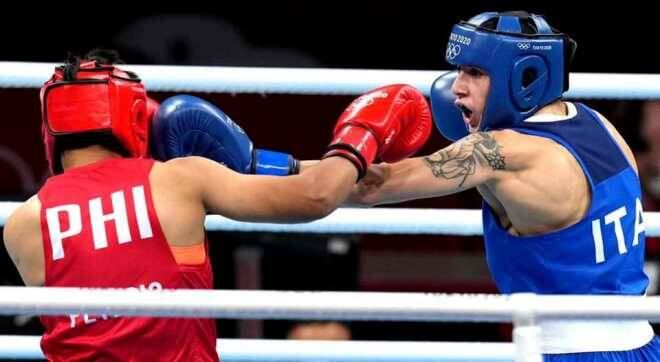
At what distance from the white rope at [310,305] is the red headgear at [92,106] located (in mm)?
690

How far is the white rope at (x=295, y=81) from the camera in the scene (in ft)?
9.94

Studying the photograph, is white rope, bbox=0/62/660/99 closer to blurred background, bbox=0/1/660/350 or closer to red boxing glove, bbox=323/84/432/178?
red boxing glove, bbox=323/84/432/178

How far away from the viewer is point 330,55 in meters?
5.14

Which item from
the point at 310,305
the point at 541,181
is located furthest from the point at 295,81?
the point at 310,305

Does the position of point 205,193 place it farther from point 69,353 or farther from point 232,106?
point 232,106

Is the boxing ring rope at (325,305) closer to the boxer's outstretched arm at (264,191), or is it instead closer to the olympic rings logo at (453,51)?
the boxer's outstretched arm at (264,191)

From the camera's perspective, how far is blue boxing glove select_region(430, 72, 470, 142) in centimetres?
280

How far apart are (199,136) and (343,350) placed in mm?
693

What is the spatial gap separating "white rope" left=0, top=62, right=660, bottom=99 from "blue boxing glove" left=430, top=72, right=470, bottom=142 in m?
0.22

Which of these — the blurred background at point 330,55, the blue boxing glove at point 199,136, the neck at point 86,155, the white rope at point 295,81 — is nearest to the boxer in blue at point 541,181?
the blue boxing glove at point 199,136

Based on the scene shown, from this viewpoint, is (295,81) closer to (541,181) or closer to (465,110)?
(465,110)

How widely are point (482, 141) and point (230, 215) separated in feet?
1.67

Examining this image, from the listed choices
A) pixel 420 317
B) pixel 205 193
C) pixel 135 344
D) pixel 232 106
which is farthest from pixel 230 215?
pixel 232 106

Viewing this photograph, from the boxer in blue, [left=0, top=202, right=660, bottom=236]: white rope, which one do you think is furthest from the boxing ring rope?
[left=0, top=202, right=660, bottom=236]: white rope
